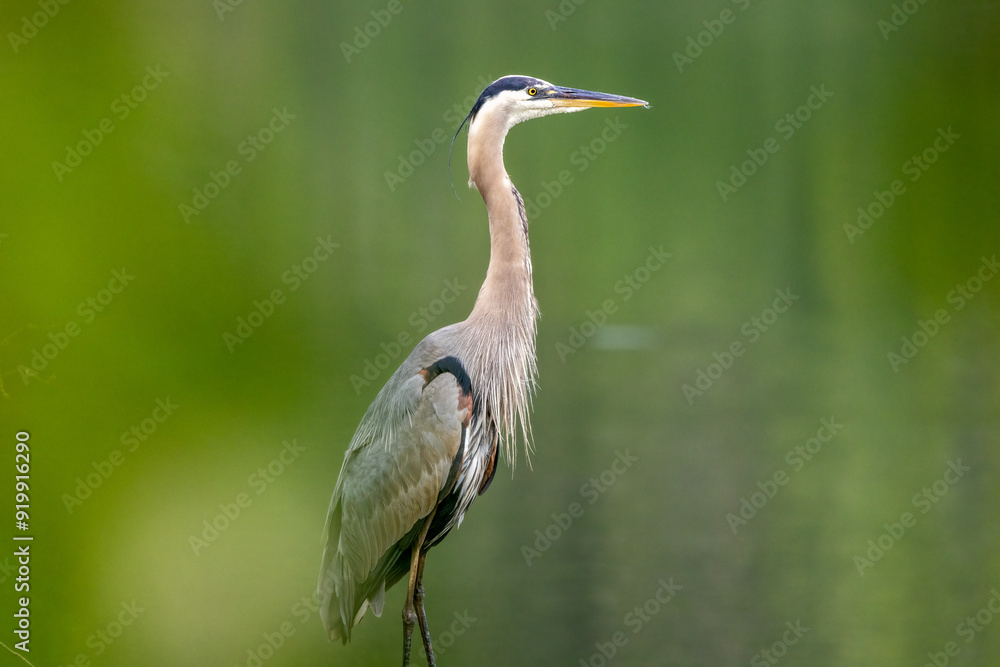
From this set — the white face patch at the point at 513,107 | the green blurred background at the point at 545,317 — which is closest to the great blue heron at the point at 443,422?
the white face patch at the point at 513,107

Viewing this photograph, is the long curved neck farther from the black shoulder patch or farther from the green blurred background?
the green blurred background

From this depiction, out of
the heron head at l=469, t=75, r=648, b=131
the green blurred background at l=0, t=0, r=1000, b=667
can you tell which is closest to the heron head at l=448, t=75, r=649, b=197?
the heron head at l=469, t=75, r=648, b=131

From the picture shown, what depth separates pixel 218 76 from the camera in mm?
9523

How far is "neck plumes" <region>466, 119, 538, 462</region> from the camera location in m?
3.52

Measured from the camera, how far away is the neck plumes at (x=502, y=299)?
3.52 metres

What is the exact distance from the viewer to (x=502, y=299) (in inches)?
142

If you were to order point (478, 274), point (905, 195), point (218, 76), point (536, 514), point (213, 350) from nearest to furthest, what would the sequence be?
point (536, 514) → point (213, 350) → point (218, 76) → point (478, 274) → point (905, 195)

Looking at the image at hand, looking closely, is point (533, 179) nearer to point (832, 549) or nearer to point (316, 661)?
point (832, 549)

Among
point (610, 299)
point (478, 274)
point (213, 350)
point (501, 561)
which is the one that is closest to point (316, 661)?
point (501, 561)

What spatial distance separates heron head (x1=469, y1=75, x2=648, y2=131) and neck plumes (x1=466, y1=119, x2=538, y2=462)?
0.05 metres

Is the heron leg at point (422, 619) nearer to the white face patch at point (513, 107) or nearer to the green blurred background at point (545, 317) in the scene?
the green blurred background at point (545, 317)

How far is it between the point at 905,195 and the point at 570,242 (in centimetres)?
416

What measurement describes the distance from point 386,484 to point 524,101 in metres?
1.34

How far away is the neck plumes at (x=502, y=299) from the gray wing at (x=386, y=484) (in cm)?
18
